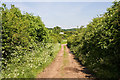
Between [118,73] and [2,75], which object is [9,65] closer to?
[2,75]

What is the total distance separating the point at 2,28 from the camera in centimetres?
709

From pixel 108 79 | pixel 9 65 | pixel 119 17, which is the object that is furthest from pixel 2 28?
pixel 108 79

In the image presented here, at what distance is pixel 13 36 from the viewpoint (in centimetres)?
766

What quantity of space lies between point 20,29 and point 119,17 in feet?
22.7

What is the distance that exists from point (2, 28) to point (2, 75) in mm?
2896

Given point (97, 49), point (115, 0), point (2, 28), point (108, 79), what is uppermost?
point (115, 0)

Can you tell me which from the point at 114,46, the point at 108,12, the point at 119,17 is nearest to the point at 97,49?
the point at 114,46

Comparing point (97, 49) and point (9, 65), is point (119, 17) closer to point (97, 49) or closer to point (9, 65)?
point (97, 49)

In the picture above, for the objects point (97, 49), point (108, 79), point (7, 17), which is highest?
point (7, 17)

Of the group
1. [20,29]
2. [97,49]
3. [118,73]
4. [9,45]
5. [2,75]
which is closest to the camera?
[2,75]

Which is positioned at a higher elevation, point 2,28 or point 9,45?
point 2,28

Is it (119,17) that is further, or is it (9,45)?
(9,45)

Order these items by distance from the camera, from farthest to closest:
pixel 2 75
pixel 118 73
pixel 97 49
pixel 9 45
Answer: pixel 97 49
pixel 9 45
pixel 118 73
pixel 2 75

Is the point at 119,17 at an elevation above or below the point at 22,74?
above
